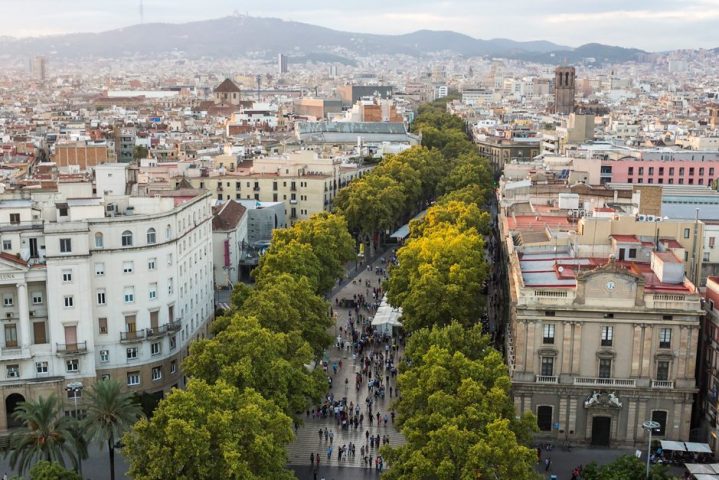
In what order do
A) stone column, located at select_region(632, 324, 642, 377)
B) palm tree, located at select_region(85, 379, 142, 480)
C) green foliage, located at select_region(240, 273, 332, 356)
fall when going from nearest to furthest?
palm tree, located at select_region(85, 379, 142, 480) → stone column, located at select_region(632, 324, 642, 377) → green foliage, located at select_region(240, 273, 332, 356)

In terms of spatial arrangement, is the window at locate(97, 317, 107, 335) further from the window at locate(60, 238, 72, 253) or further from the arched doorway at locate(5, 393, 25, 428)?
the arched doorway at locate(5, 393, 25, 428)

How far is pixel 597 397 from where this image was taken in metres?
53.8

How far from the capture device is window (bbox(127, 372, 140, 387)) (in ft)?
199

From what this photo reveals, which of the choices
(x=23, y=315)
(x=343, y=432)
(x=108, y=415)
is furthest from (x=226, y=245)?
(x=108, y=415)

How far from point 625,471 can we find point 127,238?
110 ft

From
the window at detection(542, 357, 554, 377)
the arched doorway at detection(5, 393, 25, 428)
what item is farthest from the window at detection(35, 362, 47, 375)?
the window at detection(542, 357, 554, 377)

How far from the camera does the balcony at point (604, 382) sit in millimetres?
53625

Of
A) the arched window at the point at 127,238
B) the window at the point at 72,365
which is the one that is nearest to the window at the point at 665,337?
the arched window at the point at 127,238

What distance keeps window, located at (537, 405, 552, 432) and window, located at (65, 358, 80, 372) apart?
28408 millimetres

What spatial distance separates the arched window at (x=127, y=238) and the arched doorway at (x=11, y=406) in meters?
11.3

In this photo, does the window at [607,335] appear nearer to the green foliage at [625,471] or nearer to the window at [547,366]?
the window at [547,366]

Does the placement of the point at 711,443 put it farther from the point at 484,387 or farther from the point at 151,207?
the point at 151,207

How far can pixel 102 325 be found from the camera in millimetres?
59531

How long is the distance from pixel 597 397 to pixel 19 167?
100782mm
